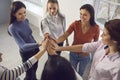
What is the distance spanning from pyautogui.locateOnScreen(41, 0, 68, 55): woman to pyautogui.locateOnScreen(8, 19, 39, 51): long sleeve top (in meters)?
0.19

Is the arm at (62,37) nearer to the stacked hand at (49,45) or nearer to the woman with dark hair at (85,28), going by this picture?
the woman with dark hair at (85,28)

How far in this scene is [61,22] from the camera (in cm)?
254

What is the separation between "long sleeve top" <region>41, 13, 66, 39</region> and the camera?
244 centimetres

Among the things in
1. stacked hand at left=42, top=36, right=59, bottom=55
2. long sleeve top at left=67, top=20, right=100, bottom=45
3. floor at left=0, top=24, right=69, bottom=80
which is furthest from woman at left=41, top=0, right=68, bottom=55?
floor at left=0, top=24, right=69, bottom=80

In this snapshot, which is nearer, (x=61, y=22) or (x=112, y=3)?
(x=61, y=22)

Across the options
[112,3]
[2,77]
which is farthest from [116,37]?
[112,3]

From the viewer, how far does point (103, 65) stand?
1.65 m

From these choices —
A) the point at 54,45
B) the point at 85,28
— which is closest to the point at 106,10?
the point at 85,28

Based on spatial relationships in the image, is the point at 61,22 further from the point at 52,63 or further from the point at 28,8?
the point at 28,8

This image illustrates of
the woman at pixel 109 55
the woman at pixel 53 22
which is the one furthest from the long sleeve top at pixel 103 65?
the woman at pixel 53 22

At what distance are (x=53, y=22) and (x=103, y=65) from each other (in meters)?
1.02

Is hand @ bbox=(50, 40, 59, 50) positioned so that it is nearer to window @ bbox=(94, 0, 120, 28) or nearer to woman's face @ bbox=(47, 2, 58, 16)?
woman's face @ bbox=(47, 2, 58, 16)

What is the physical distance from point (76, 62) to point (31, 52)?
549 millimetres

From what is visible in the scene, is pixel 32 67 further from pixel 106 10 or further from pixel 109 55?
pixel 106 10
